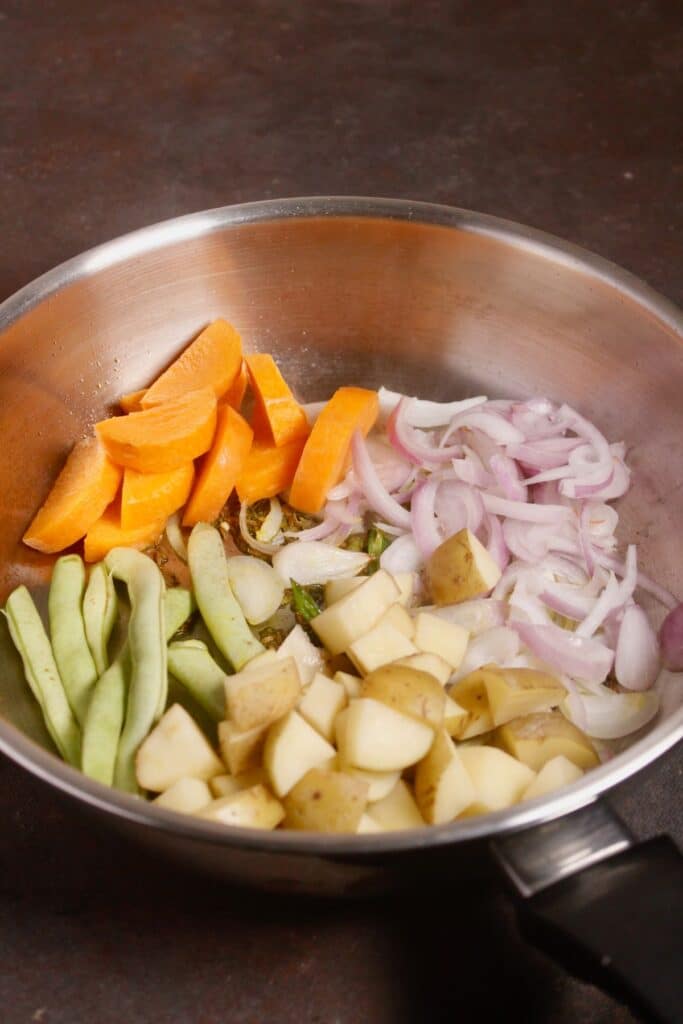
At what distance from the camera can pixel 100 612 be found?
149 centimetres

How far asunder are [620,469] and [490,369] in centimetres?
32

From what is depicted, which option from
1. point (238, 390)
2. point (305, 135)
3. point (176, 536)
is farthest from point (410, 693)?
point (305, 135)

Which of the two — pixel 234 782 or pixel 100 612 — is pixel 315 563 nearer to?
pixel 100 612

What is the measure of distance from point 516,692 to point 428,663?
0.12 m

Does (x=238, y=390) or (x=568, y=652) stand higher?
(x=238, y=390)

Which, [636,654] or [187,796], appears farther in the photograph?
[636,654]


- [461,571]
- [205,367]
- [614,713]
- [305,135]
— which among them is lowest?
[614,713]

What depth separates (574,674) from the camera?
141cm

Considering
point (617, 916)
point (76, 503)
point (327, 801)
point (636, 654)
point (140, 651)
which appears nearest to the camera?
point (617, 916)

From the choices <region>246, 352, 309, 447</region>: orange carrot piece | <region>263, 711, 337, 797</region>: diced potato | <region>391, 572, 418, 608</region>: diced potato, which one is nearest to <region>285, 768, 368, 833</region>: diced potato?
<region>263, 711, 337, 797</region>: diced potato

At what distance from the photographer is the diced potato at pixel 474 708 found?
128cm

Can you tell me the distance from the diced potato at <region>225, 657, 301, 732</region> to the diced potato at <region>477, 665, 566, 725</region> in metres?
0.24

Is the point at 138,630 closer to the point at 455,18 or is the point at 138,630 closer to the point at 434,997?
the point at 434,997

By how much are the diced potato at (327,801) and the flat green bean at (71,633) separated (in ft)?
1.19
